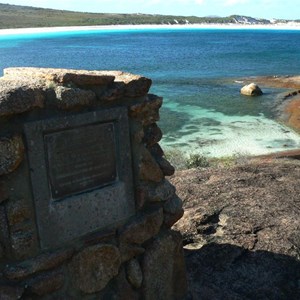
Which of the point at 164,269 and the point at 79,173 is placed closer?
the point at 79,173

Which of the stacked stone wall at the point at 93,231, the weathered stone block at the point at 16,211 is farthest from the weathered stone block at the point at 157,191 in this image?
the weathered stone block at the point at 16,211

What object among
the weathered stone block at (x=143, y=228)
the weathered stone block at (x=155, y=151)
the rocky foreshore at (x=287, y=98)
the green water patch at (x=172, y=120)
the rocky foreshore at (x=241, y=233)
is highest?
the weathered stone block at (x=155, y=151)

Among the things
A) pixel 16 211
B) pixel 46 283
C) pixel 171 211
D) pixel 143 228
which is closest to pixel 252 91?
pixel 171 211

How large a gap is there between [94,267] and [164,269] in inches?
33.5

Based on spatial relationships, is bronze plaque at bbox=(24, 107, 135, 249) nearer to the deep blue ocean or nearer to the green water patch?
the deep blue ocean

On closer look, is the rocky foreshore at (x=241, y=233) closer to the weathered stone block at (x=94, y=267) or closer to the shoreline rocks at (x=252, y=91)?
the weathered stone block at (x=94, y=267)

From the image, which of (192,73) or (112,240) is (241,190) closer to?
(112,240)

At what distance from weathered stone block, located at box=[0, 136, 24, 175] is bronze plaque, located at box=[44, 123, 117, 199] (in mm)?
247

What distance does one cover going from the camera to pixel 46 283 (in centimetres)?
367

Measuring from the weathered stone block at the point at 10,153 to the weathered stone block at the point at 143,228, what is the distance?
1.25 metres

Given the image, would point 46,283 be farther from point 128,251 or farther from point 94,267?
point 128,251

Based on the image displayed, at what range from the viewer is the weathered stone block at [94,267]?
3.90 metres

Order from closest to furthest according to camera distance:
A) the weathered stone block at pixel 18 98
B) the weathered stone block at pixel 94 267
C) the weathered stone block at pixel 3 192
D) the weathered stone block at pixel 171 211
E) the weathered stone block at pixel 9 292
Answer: the weathered stone block at pixel 18 98
the weathered stone block at pixel 3 192
the weathered stone block at pixel 9 292
the weathered stone block at pixel 94 267
the weathered stone block at pixel 171 211

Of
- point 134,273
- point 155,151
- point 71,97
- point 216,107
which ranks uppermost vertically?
point 71,97
